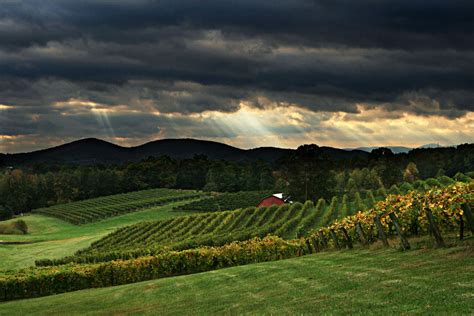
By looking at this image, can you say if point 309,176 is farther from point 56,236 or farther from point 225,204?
point 56,236

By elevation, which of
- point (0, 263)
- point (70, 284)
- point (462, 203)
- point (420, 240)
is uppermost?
point (462, 203)

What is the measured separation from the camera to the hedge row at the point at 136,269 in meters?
31.4

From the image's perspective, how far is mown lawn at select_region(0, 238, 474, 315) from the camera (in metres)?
10.5

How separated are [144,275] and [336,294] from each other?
938 inches

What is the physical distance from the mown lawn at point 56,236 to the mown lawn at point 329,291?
150 feet

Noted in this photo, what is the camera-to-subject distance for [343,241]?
83.4ft

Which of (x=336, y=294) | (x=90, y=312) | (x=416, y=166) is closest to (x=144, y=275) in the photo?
(x=90, y=312)

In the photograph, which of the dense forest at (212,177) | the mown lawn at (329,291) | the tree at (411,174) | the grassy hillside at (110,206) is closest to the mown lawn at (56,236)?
the grassy hillside at (110,206)

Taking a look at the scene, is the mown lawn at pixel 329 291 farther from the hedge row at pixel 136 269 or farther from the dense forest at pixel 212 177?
the dense forest at pixel 212 177

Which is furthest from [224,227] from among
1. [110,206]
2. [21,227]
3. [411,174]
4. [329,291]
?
[411,174]

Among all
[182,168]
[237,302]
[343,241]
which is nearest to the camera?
[237,302]

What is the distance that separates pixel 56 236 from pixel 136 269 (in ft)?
211

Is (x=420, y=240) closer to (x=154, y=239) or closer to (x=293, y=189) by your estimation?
(x=154, y=239)

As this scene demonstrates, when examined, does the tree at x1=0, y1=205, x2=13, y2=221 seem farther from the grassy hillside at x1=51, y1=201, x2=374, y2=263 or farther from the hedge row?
the hedge row
